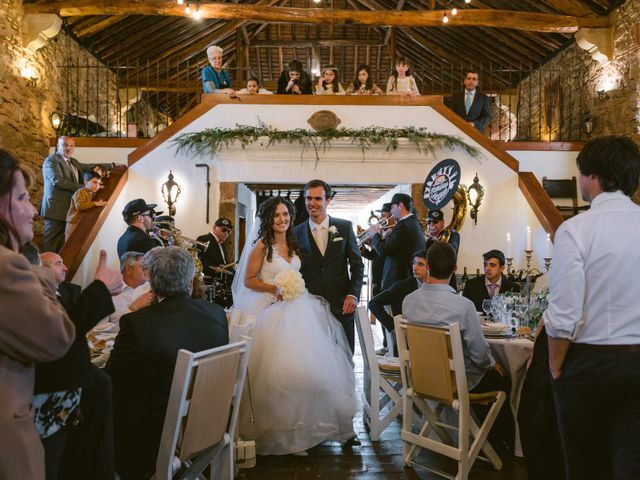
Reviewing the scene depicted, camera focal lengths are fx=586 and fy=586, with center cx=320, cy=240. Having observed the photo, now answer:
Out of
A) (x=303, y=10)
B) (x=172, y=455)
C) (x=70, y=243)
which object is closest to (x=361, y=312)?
(x=172, y=455)

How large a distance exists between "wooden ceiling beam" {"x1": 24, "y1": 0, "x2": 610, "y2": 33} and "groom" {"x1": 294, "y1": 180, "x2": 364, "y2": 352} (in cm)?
604

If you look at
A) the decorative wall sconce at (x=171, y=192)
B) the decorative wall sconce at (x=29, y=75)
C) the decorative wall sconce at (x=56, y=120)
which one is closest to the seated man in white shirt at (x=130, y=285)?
the decorative wall sconce at (x=171, y=192)

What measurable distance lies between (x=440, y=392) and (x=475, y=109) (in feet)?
20.2

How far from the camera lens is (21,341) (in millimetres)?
1390

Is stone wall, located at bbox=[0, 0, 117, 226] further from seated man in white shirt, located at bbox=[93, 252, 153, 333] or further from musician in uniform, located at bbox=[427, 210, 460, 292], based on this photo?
musician in uniform, located at bbox=[427, 210, 460, 292]

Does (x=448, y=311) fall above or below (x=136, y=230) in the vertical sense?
below

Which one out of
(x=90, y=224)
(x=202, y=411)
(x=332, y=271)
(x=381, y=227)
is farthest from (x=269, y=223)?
(x=90, y=224)

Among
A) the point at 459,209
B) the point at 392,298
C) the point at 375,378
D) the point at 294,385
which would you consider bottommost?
the point at 375,378

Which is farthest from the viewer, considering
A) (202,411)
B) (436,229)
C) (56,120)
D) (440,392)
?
(56,120)

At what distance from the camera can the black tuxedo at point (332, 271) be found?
420 centimetres

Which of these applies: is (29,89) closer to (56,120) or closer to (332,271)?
(56,120)

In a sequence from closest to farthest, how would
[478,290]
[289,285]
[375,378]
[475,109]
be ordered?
Result: [289,285], [375,378], [478,290], [475,109]

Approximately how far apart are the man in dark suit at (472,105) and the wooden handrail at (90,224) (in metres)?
4.72

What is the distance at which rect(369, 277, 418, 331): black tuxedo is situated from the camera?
17.0ft
